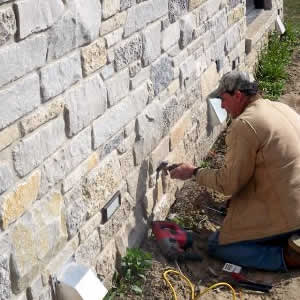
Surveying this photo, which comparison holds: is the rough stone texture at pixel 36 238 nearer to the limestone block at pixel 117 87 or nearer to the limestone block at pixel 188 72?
the limestone block at pixel 117 87

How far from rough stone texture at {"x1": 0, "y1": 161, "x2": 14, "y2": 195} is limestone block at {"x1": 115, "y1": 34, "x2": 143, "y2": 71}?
1197mm

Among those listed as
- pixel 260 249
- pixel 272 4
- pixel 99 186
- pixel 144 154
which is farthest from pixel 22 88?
pixel 272 4

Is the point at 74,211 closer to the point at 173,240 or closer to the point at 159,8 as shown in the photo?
the point at 173,240

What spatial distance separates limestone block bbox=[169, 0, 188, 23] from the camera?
4.52 meters

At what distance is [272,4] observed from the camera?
31.1ft

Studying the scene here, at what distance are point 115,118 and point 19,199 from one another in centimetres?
106

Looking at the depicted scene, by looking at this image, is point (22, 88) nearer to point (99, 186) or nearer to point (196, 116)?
point (99, 186)

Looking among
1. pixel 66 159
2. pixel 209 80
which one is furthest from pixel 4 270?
pixel 209 80

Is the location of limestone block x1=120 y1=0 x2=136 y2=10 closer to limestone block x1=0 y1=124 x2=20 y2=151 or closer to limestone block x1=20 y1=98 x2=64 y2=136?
limestone block x1=20 y1=98 x2=64 y2=136

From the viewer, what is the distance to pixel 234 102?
4.29 m

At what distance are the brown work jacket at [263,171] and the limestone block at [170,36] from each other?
75 cm

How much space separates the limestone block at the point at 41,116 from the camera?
284 centimetres

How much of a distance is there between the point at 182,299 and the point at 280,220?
2.81 feet

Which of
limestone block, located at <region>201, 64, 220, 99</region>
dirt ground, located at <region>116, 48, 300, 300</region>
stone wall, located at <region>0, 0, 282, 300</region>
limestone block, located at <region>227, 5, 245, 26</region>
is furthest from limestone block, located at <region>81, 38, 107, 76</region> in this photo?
limestone block, located at <region>227, 5, 245, 26</region>
